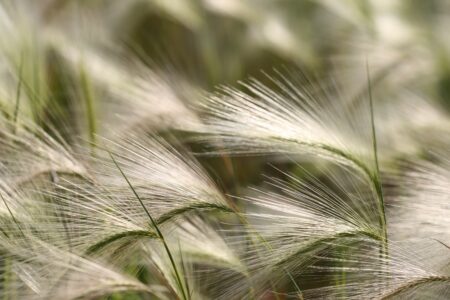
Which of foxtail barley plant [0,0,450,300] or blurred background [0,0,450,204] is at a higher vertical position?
blurred background [0,0,450,204]

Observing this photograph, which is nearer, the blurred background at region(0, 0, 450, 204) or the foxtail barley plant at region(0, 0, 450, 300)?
the foxtail barley plant at region(0, 0, 450, 300)

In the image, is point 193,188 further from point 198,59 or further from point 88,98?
point 198,59

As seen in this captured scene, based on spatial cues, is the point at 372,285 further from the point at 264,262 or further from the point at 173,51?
the point at 173,51

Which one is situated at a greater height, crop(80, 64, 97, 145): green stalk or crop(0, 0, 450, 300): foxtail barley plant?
crop(80, 64, 97, 145): green stalk

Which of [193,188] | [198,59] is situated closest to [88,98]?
[193,188]

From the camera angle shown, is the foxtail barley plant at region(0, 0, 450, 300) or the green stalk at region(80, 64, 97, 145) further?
the green stalk at region(80, 64, 97, 145)

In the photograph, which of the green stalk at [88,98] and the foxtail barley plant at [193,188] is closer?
the foxtail barley plant at [193,188]

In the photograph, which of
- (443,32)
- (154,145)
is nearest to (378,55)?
(443,32)

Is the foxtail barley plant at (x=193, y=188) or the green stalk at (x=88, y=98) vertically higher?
the green stalk at (x=88, y=98)
